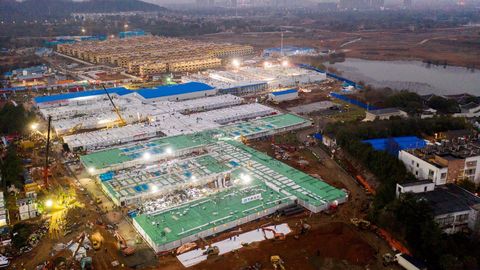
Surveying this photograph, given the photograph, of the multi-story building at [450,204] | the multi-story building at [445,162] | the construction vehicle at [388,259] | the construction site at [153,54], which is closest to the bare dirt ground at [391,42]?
the construction site at [153,54]

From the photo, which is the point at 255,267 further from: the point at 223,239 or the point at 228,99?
the point at 228,99

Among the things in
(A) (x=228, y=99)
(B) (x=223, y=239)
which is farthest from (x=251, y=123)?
(B) (x=223, y=239)

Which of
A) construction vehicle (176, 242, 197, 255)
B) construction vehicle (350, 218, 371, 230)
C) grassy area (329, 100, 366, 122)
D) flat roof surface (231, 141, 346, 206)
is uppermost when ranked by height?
grassy area (329, 100, 366, 122)

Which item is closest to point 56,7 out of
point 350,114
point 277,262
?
point 350,114

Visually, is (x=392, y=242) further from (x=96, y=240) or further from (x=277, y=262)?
(x=96, y=240)

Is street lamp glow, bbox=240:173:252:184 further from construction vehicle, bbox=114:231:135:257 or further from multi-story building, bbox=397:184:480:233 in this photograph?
multi-story building, bbox=397:184:480:233

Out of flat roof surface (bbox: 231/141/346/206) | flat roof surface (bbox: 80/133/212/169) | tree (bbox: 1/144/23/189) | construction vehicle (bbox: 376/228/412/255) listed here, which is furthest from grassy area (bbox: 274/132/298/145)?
tree (bbox: 1/144/23/189)
